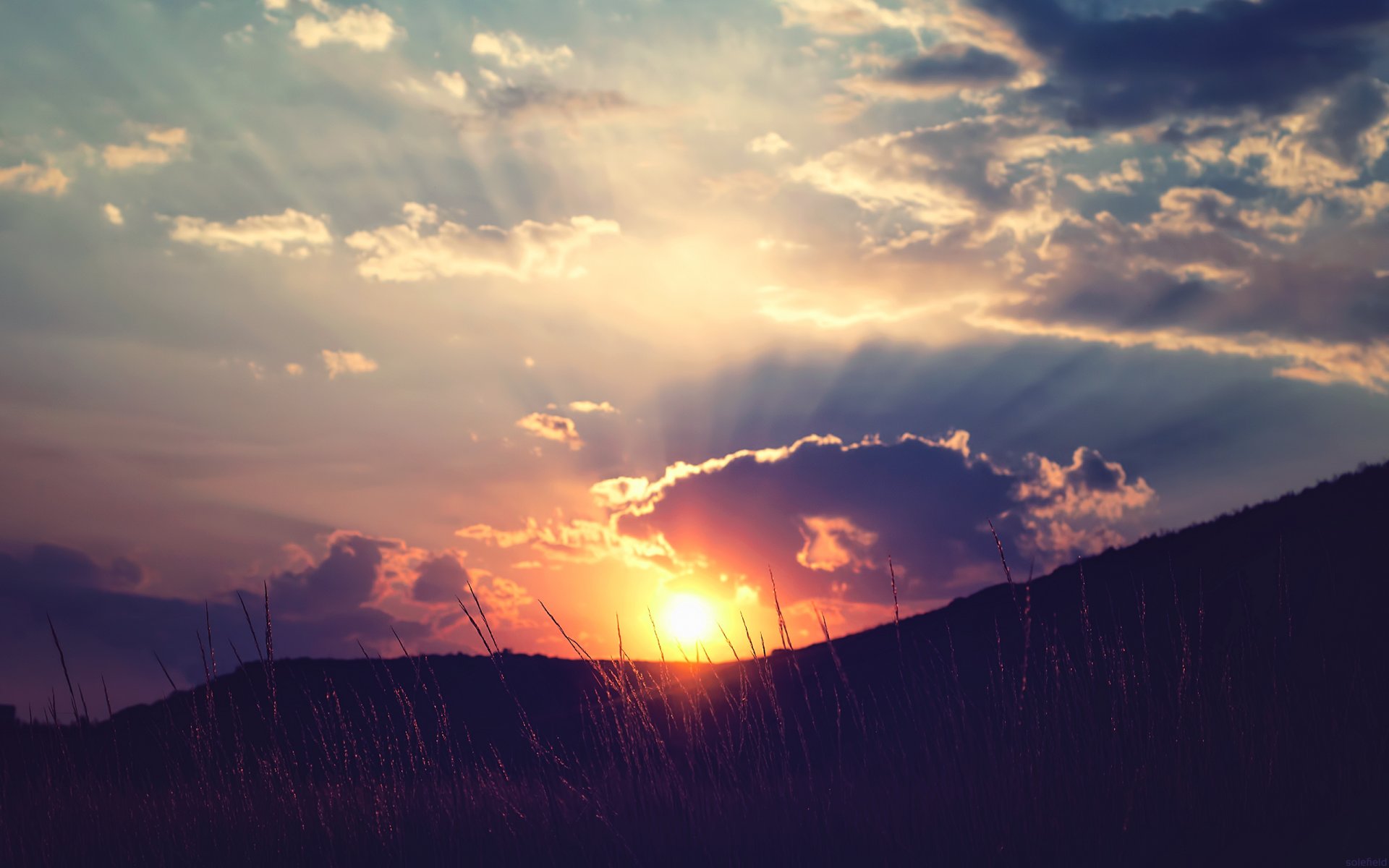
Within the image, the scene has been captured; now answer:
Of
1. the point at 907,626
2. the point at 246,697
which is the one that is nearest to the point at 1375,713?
the point at 907,626

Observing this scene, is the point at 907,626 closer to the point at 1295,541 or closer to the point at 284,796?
the point at 1295,541

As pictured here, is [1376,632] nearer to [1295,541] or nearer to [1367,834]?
[1295,541]

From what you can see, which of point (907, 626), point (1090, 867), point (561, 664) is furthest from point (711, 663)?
point (561, 664)

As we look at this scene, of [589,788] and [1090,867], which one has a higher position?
[589,788]

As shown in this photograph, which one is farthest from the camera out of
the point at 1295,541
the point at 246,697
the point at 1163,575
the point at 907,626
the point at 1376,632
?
the point at 246,697

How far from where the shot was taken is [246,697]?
24.8 m

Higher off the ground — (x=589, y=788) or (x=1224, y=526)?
(x=1224, y=526)

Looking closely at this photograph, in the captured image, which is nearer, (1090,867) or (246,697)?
(1090,867)

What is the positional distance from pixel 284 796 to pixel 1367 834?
235 inches

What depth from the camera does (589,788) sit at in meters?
5.90

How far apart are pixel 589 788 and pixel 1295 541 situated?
11.0 metres

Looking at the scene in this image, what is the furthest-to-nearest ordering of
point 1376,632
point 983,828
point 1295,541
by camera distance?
point 1295,541 → point 1376,632 → point 983,828

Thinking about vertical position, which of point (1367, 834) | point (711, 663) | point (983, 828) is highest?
point (711, 663)

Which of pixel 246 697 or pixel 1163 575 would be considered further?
pixel 246 697
